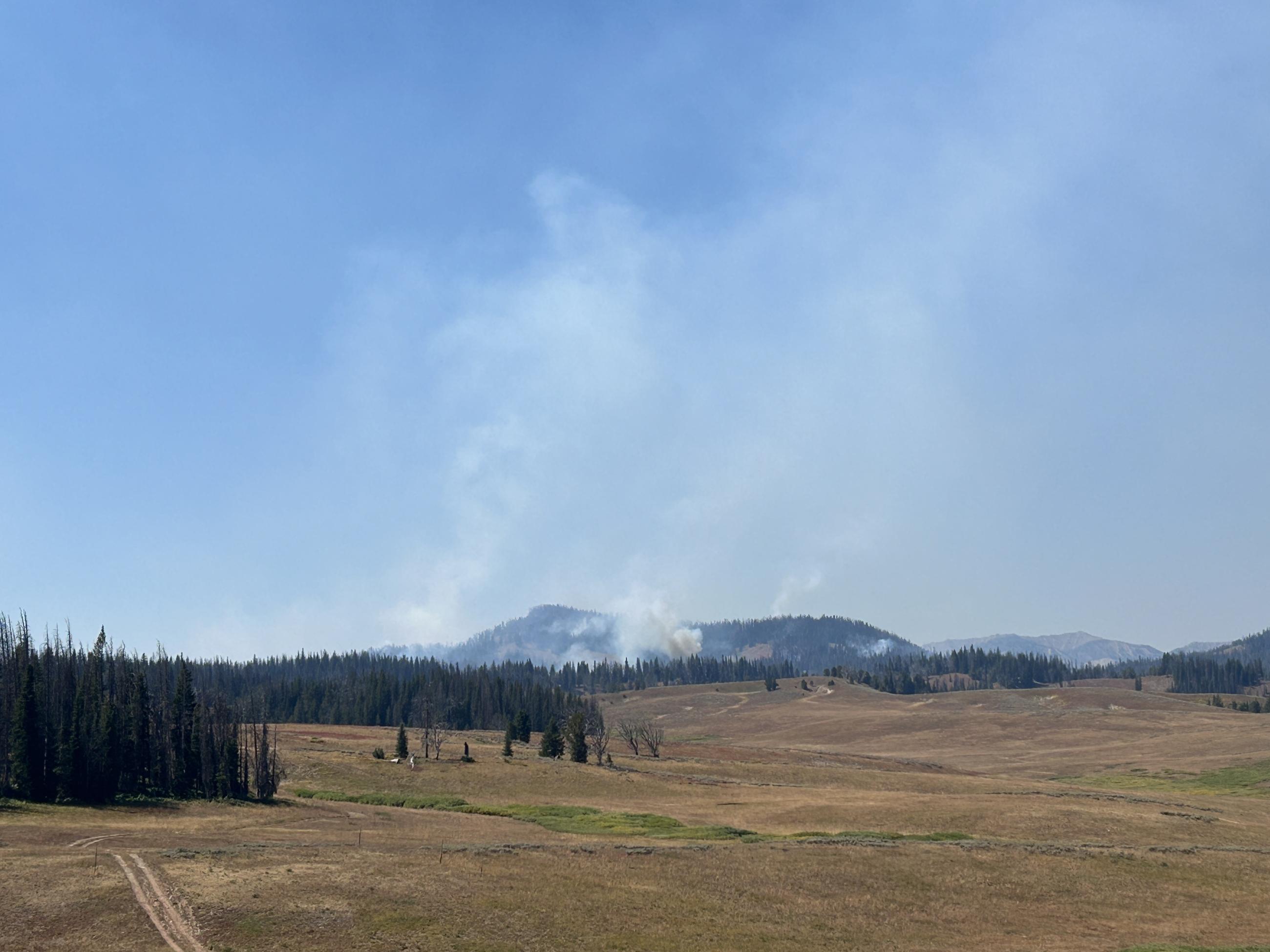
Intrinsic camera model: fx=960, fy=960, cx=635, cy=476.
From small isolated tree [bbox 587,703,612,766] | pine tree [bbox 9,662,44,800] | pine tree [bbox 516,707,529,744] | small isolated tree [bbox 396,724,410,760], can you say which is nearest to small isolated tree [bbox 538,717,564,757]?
small isolated tree [bbox 587,703,612,766]

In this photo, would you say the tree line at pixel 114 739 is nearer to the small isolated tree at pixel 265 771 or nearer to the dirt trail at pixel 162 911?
the small isolated tree at pixel 265 771

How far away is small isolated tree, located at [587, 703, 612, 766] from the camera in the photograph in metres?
112

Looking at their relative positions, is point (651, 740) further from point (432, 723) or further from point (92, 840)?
point (92, 840)

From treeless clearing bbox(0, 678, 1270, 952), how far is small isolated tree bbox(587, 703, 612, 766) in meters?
21.6

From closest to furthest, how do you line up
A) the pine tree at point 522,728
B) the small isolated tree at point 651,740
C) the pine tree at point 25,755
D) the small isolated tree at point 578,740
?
the pine tree at point 25,755
the small isolated tree at point 578,740
the small isolated tree at point 651,740
the pine tree at point 522,728

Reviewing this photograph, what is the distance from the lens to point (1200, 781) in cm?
11269

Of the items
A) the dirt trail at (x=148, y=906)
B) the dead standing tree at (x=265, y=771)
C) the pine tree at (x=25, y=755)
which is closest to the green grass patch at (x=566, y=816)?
the dead standing tree at (x=265, y=771)

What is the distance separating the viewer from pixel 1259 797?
95.7 meters

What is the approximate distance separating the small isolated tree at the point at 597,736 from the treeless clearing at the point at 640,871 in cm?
2163

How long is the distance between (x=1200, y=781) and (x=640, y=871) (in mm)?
95263

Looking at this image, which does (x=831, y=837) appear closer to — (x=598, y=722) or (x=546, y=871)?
(x=546, y=871)

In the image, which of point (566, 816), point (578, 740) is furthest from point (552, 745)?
point (566, 816)

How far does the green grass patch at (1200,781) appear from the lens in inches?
4063

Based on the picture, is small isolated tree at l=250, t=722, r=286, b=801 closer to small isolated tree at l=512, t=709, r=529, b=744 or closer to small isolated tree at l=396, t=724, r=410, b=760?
small isolated tree at l=396, t=724, r=410, b=760
